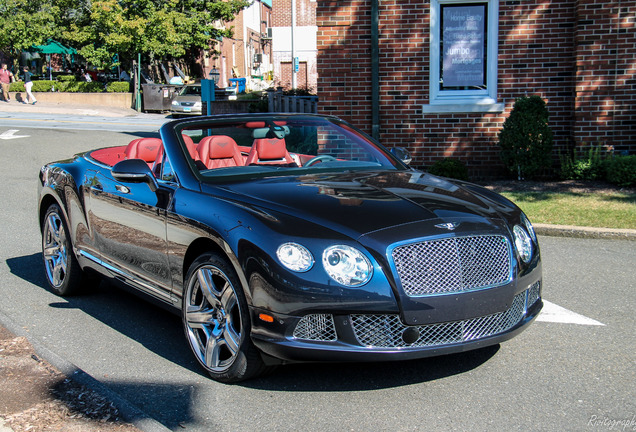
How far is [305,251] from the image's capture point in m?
3.77

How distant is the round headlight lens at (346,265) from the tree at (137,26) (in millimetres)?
30711

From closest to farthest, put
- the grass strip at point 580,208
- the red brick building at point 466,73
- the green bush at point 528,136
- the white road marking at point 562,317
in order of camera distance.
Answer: the white road marking at point 562,317, the grass strip at point 580,208, the green bush at point 528,136, the red brick building at point 466,73

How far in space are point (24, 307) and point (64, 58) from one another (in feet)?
134

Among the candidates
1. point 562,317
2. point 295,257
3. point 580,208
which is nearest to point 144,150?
point 295,257

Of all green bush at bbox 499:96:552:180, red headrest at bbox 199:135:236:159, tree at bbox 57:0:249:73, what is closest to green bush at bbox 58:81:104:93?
tree at bbox 57:0:249:73

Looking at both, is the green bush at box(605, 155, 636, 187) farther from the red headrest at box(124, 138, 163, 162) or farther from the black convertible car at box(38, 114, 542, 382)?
the red headrest at box(124, 138, 163, 162)

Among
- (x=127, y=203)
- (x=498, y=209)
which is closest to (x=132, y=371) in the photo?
(x=127, y=203)

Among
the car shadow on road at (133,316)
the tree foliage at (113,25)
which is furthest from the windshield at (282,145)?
the tree foliage at (113,25)

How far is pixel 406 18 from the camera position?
39.6 ft

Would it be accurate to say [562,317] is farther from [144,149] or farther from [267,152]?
[144,149]

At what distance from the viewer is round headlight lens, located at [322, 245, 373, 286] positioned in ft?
12.1

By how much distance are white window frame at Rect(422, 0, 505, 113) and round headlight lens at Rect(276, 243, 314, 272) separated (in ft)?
29.0

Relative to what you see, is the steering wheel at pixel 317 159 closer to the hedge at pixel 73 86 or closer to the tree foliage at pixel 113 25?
the tree foliage at pixel 113 25

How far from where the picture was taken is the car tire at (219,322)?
4.00m
